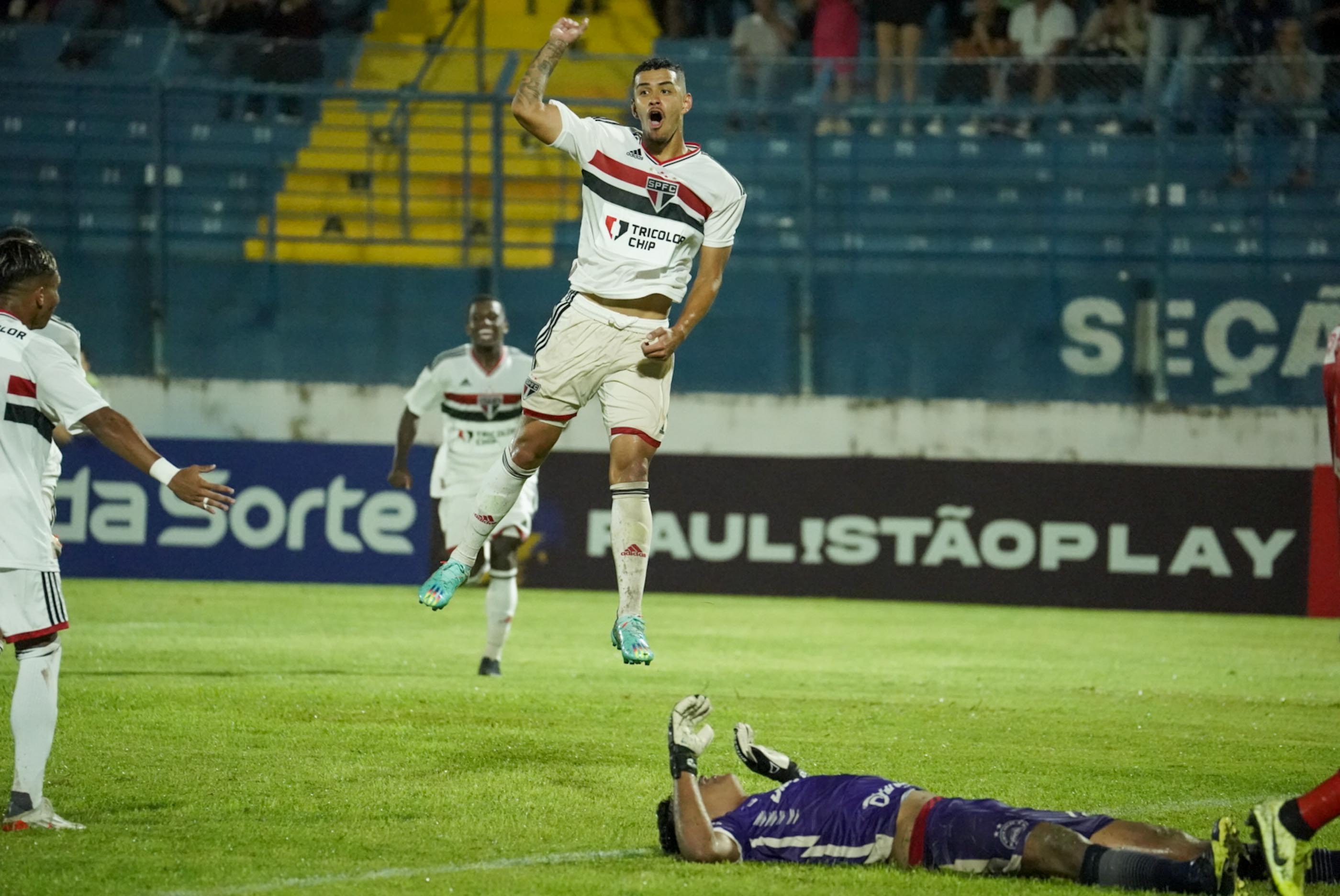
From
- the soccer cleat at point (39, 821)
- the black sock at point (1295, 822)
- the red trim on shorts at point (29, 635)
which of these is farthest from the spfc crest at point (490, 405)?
the black sock at point (1295, 822)

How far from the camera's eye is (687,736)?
553 centimetres

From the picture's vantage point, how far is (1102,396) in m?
16.4

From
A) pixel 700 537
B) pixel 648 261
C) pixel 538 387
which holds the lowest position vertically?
pixel 700 537

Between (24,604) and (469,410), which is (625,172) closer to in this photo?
(24,604)

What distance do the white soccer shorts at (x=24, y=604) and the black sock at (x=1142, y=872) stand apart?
353 cm

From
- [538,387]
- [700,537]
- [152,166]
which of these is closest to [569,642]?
[700,537]

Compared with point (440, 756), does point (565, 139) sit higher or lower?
higher

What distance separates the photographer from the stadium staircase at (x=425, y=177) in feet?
56.7

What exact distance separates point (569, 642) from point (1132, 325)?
23.1 feet

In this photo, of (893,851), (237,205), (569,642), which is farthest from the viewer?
(237,205)

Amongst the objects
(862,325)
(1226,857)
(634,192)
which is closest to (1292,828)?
(1226,857)

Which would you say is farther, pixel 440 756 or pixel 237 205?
pixel 237 205

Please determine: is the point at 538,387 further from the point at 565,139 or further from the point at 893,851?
the point at 893,851

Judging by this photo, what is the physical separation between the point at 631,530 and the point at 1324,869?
10.00ft
